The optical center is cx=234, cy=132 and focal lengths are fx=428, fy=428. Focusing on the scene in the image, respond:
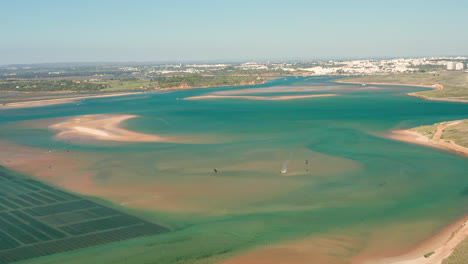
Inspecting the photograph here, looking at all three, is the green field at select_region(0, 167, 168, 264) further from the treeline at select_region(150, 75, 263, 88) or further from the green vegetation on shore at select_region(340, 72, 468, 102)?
the treeline at select_region(150, 75, 263, 88)

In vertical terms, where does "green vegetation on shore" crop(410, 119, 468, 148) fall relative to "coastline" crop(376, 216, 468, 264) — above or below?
above

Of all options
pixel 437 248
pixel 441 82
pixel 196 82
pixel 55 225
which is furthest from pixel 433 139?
pixel 196 82

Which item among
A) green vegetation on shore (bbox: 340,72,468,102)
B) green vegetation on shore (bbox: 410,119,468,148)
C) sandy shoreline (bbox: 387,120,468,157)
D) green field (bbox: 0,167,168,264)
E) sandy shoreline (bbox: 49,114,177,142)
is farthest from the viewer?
green vegetation on shore (bbox: 340,72,468,102)

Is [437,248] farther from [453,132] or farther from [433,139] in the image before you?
[453,132]

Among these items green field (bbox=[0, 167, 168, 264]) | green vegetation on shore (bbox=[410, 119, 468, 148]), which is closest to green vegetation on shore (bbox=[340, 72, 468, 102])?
green vegetation on shore (bbox=[410, 119, 468, 148])

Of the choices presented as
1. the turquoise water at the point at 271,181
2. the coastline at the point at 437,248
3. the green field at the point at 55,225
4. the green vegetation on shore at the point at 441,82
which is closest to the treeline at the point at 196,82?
the green vegetation on shore at the point at 441,82

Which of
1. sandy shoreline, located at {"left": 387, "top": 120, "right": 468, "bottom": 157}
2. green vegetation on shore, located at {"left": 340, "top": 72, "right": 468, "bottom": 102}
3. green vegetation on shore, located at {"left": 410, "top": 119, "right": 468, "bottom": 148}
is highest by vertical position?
green vegetation on shore, located at {"left": 340, "top": 72, "right": 468, "bottom": 102}

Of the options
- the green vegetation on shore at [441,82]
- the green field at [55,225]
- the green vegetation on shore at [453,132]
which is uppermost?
the green vegetation on shore at [441,82]

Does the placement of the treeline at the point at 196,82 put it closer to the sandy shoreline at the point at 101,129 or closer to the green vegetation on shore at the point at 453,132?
the sandy shoreline at the point at 101,129
